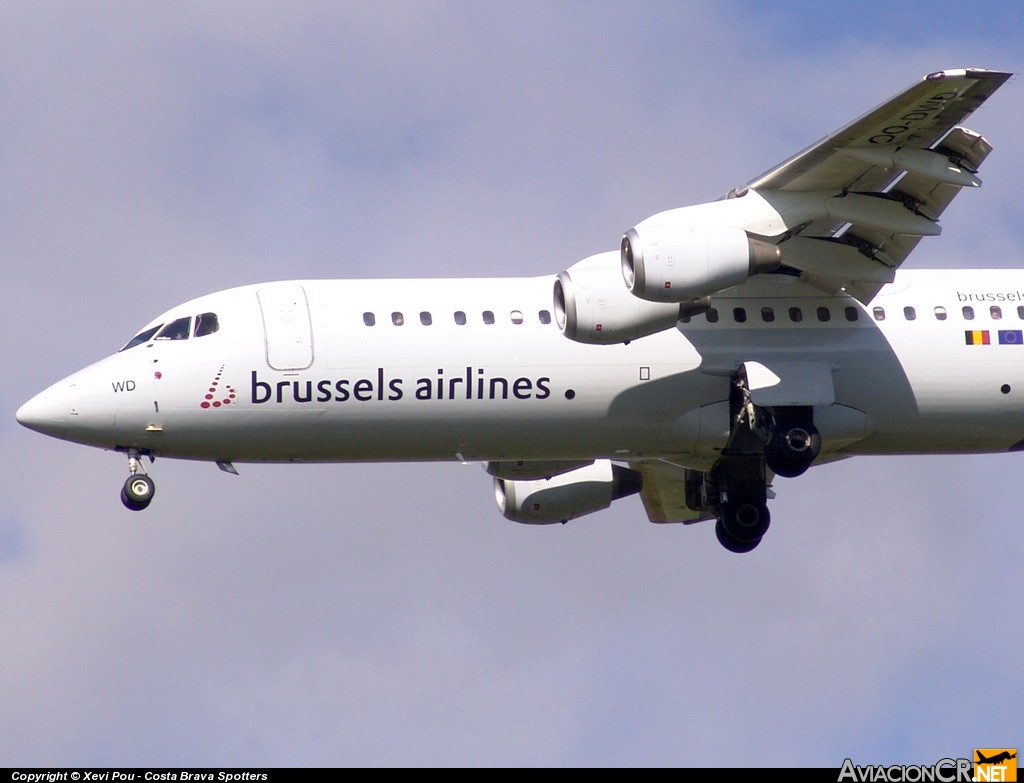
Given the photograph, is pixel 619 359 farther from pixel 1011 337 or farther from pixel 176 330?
pixel 176 330

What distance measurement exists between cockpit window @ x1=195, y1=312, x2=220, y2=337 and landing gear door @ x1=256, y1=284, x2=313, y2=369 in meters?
0.62

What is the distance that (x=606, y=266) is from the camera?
104 ft

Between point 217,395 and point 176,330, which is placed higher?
point 176,330

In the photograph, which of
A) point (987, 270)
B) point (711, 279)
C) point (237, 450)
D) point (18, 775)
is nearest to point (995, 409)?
point (987, 270)

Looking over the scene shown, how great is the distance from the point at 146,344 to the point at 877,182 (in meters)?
9.56

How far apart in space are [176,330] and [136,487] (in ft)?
6.81

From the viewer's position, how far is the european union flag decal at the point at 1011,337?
1304 inches

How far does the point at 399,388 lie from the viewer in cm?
3203


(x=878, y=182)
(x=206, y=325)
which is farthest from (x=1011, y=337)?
(x=206, y=325)

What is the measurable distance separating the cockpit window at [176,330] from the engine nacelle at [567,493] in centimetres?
604

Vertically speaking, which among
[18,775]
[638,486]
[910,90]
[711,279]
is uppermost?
[910,90]

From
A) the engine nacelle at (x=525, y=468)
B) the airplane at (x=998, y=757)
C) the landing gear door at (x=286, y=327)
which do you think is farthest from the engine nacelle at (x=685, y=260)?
the airplane at (x=998, y=757)

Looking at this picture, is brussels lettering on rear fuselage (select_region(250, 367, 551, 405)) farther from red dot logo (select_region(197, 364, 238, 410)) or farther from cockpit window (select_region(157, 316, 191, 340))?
cockpit window (select_region(157, 316, 191, 340))

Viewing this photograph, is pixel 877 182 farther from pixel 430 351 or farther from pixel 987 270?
pixel 430 351
